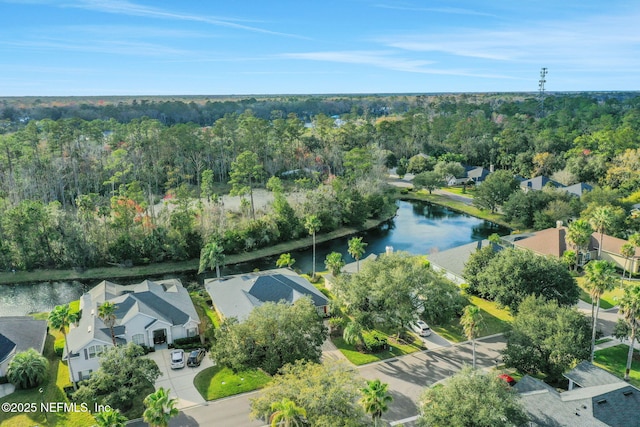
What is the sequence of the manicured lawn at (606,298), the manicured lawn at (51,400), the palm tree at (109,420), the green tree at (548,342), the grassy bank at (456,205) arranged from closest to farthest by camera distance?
1. the palm tree at (109,420)
2. the manicured lawn at (51,400)
3. the green tree at (548,342)
4. the manicured lawn at (606,298)
5. the grassy bank at (456,205)

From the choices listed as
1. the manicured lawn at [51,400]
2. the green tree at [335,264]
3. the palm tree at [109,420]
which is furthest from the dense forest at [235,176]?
the palm tree at [109,420]

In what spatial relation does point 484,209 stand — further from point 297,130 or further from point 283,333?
point 283,333

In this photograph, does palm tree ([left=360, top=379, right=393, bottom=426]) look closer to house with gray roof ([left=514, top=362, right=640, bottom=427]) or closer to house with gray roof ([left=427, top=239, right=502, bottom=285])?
house with gray roof ([left=514, top=362, right=640, bottom=427])

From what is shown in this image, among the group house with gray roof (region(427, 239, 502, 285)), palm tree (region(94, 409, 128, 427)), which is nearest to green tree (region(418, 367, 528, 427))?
palm tree (region(94, 409, 128, 427))

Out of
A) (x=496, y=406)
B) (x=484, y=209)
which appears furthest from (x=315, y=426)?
(x=484, y=209)

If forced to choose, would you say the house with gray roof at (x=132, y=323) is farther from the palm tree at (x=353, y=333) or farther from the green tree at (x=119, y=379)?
the palm tree at (x=353, y=333)

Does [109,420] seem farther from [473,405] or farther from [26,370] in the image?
[473,405]

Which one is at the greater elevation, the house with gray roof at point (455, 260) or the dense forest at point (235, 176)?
the dense forest at point (235, 176)
